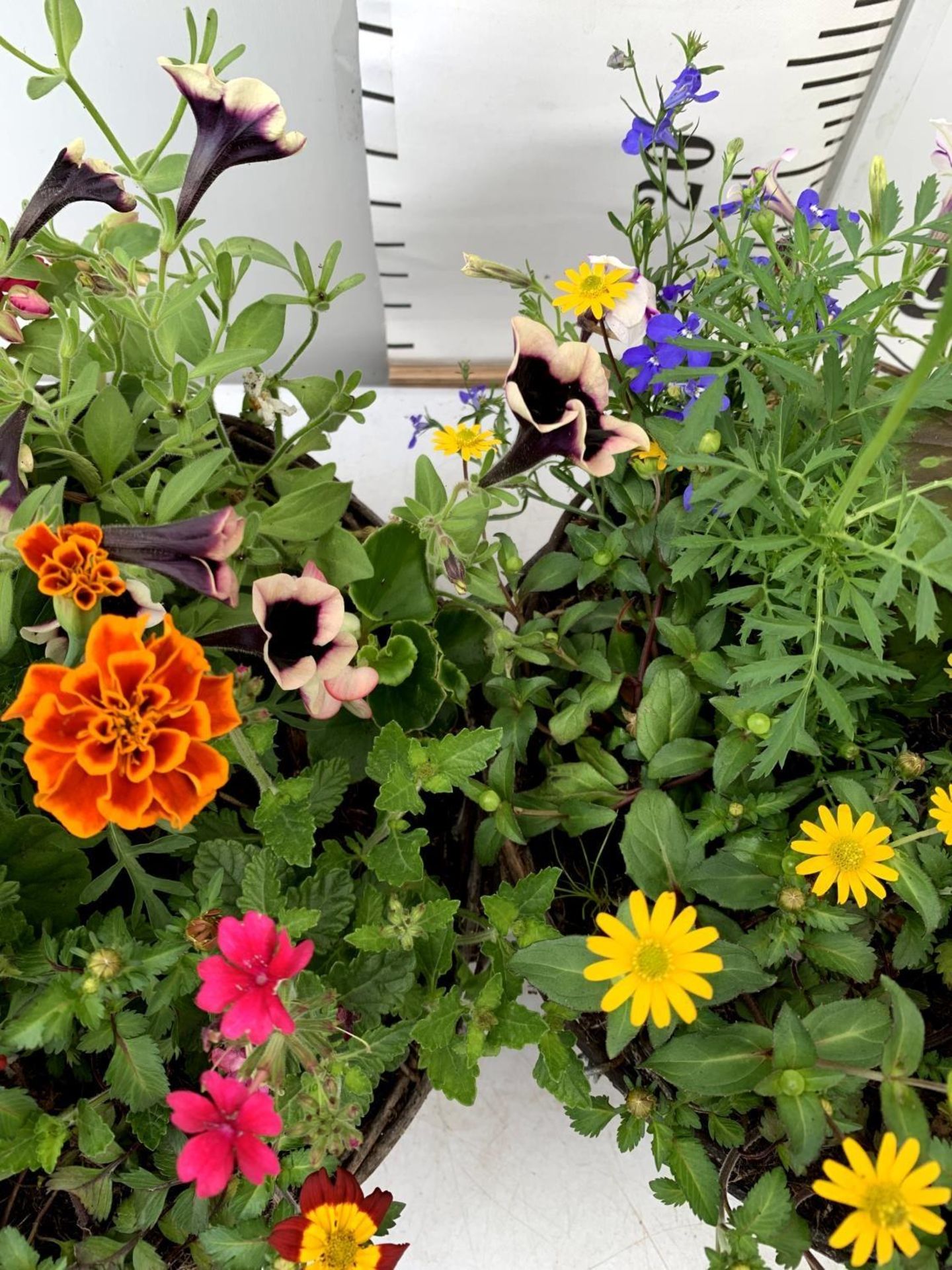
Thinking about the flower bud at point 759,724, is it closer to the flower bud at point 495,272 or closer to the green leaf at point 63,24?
the flower bud at point 495,272

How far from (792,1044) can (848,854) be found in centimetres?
10

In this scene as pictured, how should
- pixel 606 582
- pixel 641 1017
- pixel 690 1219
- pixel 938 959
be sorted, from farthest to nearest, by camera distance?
pixel 690 1219
pixel 606 582
pixel 938 959
pixel 641 1017

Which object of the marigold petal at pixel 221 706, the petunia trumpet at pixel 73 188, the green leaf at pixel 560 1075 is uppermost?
the petunia trumpet at pixel 73 188

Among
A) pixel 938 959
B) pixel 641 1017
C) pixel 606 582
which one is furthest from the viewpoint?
pixel 606 582

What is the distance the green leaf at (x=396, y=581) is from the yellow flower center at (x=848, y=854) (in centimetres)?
28

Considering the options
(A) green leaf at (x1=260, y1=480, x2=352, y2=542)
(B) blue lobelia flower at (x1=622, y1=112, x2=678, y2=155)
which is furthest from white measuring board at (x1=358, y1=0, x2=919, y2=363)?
(A) green leaf at (x1=260, y1=480, x2=352, y2=542)

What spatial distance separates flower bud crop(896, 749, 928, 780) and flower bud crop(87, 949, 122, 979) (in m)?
Result: 0.45

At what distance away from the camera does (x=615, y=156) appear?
91 cm

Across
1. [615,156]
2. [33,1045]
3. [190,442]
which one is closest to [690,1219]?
[33,1045]

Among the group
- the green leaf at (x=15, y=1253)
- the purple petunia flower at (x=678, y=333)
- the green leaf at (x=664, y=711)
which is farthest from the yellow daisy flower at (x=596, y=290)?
the green leaf at (x=15, y=1253)

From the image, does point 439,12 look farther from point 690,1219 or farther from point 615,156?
point 690,1219

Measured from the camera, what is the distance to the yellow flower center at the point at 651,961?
46 centimetres

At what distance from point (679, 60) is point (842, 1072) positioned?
2.55 feet

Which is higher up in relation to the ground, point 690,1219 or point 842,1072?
point 842,1072
